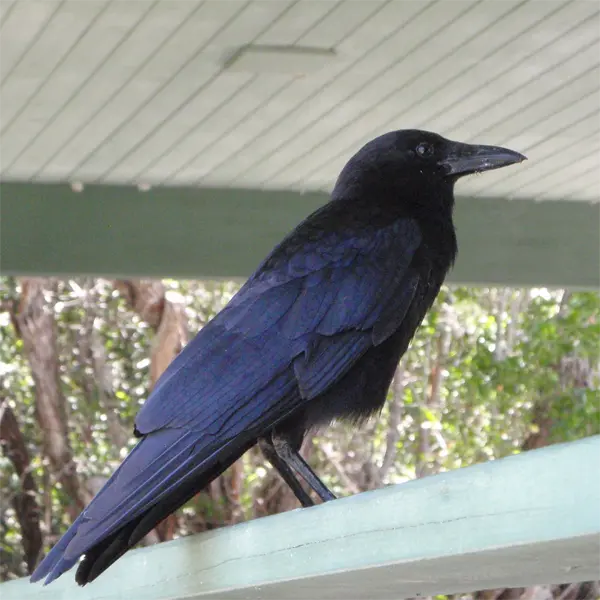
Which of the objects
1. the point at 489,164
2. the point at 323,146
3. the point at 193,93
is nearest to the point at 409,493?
the point at 489,164

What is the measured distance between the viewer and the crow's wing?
1.95 metres

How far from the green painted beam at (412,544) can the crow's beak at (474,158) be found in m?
1.07

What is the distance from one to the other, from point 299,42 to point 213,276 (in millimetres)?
1252

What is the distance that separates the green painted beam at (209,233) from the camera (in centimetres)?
406

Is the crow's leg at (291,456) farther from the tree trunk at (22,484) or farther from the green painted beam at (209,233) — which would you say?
the tree trunk at (22,484)

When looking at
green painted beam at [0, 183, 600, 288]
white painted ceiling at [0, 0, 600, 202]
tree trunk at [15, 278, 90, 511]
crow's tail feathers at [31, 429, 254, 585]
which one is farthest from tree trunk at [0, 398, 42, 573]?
crow's tail feathers at [31, 429, 254, 585]

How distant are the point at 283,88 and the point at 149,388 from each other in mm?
3699

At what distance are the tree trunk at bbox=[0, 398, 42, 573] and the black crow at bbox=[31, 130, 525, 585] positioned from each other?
17.2 feet

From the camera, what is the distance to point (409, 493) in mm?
1511

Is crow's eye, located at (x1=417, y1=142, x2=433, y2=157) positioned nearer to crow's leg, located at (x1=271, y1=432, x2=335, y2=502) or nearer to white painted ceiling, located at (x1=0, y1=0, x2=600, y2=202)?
white painted ceiling, located at (x1=0, y1=0, x2=600, y2=202)

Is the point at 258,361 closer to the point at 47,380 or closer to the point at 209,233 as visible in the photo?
the point at 209,233

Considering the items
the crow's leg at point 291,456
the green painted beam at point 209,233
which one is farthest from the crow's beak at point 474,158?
the green painted beam at point 209,233

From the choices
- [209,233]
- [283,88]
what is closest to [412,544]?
[283,88]

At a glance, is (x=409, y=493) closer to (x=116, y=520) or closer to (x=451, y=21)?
(x=116, y=520)
